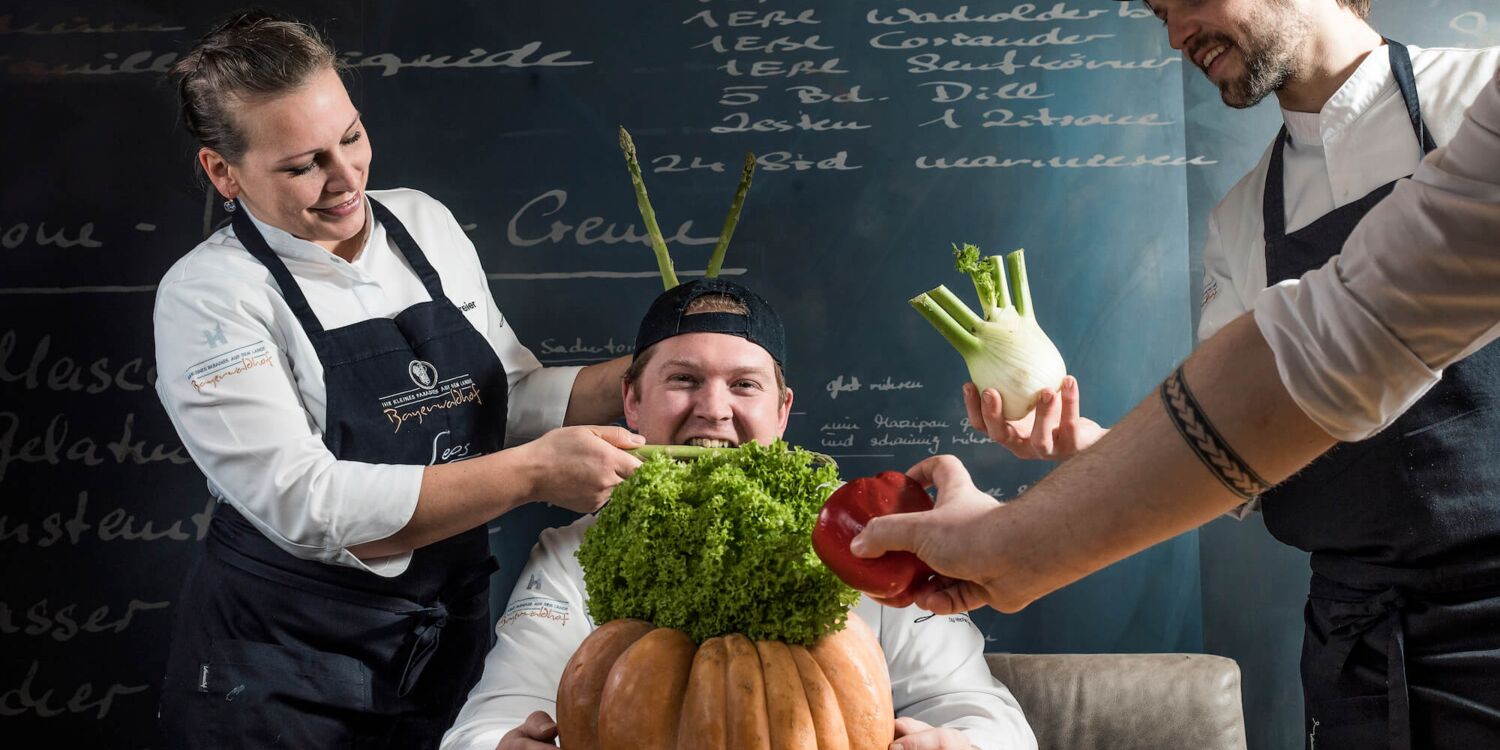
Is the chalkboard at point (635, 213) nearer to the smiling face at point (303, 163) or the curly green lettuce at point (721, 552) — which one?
the smiling face at point (303, 163)

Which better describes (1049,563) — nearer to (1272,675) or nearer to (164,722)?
(164,722)

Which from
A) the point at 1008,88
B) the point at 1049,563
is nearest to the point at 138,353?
the point at 1008,88

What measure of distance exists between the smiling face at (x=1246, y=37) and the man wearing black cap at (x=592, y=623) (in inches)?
40.0

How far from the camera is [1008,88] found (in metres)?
3.08

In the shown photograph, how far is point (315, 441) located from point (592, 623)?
66 cm

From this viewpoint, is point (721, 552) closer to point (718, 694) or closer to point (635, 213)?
point (718, 694)

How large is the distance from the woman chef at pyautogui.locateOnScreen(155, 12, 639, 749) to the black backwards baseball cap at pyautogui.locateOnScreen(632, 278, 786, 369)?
317 millimetres

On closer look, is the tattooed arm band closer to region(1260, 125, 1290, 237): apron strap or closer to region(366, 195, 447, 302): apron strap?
region(1260, 125, 1290, 237): apron strap

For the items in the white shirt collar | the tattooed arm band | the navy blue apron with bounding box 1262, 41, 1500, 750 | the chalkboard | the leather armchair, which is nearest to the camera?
the tattooed arm band

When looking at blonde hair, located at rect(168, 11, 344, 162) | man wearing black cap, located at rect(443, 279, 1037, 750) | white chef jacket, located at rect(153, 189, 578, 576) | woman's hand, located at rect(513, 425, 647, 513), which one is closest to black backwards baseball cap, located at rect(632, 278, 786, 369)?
man wearing black cap, located at rect(443, 279, 1037, 750)

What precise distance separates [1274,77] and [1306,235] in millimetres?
308

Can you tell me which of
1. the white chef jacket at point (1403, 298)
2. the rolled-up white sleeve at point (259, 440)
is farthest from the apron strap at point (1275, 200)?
the rolled-up white sleeve at point (259, 440)

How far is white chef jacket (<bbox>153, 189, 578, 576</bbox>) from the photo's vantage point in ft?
6.98

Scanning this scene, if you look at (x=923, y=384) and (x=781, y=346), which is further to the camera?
(x=923, y=384)
